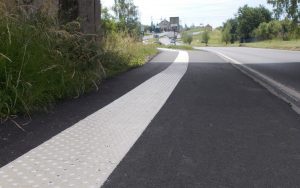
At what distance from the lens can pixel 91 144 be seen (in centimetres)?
538

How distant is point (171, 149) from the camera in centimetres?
518

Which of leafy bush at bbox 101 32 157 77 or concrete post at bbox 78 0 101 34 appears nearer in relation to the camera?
concrete post at bbox 78 0 101 34

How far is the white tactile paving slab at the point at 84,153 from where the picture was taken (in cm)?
412

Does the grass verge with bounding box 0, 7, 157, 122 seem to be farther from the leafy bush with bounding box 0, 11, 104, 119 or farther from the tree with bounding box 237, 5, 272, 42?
the tree with bounding box 237, 5, 272, 42

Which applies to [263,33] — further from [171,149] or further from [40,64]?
[171,149]

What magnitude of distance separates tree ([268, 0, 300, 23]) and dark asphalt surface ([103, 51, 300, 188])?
1418 centimetres

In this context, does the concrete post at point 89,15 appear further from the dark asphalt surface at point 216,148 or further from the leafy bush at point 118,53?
the dark asphalt surface at point 216,148

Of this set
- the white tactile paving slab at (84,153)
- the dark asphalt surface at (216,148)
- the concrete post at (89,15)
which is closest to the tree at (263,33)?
the concrete post at (89,15)

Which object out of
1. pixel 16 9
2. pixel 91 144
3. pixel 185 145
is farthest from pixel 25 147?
pixel 16 9

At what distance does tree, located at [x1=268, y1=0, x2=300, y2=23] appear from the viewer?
71.1 feet

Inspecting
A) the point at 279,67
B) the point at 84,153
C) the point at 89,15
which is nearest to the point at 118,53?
the point at 89,15

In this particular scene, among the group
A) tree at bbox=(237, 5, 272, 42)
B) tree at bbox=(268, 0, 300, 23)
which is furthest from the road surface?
tree at bbox=(237, 5, 272, 42)

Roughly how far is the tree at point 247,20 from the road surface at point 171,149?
10935 centimetres

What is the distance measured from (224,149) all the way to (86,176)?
177 cm
